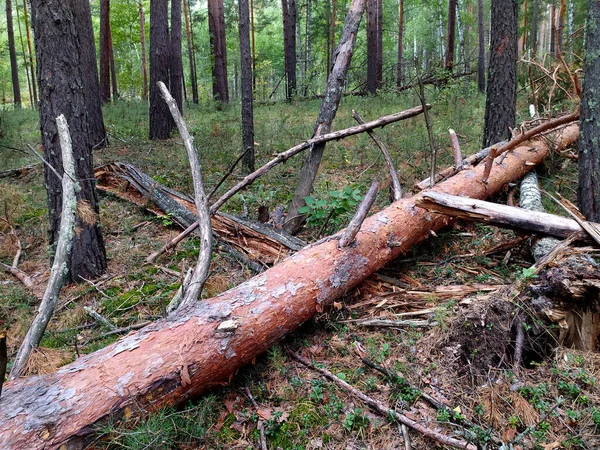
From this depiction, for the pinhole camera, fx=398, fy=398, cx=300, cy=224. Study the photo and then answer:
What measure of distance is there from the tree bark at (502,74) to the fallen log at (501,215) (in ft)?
10.5

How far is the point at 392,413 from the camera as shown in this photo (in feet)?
8.24

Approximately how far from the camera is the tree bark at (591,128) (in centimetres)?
363

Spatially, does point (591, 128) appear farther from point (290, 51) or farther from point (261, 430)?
point (290, 51)

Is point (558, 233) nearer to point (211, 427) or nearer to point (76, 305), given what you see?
point (211, 427)

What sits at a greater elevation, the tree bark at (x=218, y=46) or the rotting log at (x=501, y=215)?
the tree bark at (x=218, y=46)

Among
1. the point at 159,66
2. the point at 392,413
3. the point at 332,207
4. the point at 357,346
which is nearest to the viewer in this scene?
the point at 392,413

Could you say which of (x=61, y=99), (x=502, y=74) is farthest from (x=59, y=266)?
(x=502, y=74)

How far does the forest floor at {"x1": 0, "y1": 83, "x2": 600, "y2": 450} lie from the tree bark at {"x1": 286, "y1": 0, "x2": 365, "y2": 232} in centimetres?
66

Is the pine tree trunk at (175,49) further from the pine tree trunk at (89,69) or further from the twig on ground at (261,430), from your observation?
the twig on ground at (261,430)

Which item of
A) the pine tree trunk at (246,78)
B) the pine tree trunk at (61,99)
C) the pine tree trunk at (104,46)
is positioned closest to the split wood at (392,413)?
Result: the pine tree trunk at (61,99)

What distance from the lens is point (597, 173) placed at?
3.92m

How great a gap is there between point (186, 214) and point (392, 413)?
384cm

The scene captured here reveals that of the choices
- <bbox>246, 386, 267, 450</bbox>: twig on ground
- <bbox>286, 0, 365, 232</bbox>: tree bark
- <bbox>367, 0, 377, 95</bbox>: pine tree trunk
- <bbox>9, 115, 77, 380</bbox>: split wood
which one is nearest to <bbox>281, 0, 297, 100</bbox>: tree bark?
<bbox>367, 0, 377, 95</bbox>: pine tree trunk

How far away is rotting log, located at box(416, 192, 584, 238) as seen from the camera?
3.81 meters
